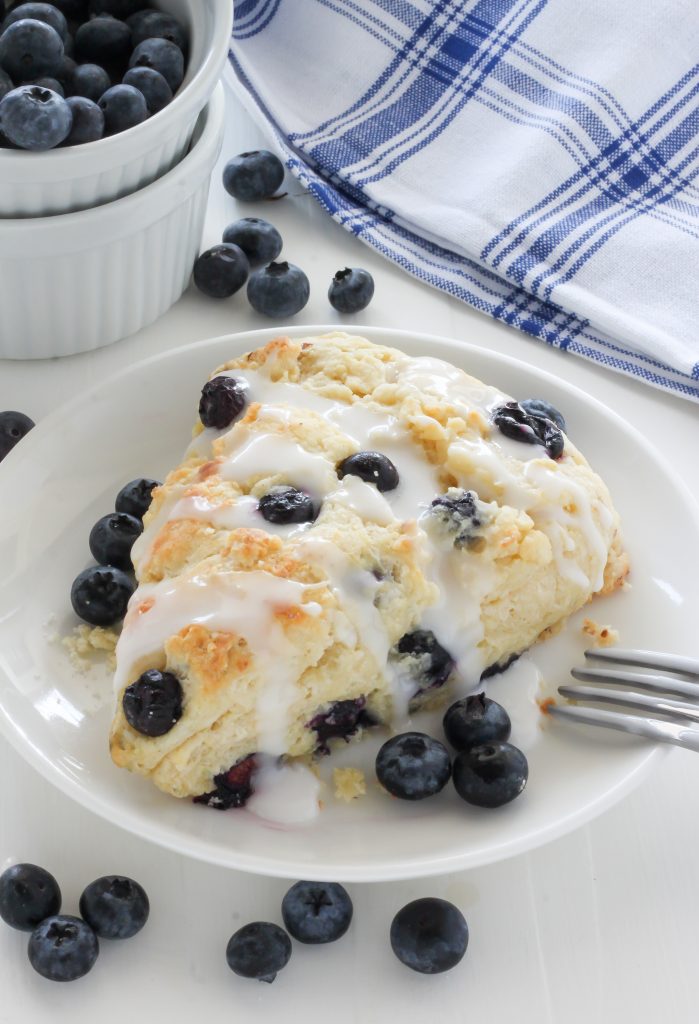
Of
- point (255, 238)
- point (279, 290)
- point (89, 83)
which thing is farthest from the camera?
point (255, 238)

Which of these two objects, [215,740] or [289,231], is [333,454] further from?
[289,231]

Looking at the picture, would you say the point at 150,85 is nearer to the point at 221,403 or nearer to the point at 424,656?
the point at 221,403

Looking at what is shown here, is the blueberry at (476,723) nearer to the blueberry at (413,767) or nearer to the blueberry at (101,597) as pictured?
the blueberry at (413,767)

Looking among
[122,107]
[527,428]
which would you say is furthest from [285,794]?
[122,107]

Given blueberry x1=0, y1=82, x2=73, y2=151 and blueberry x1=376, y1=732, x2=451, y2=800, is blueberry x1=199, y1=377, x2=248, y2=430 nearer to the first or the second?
blueberry x1=0, y1=82, x2=73, y2=151

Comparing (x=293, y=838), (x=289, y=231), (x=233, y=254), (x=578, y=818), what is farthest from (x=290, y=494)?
(x=289, y=231)
